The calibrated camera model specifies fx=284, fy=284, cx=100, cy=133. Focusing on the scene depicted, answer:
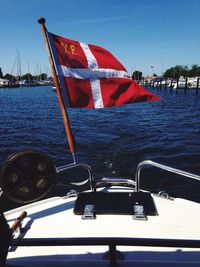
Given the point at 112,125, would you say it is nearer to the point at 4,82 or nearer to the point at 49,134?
the point at 49,134

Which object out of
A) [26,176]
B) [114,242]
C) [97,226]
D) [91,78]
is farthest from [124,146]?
[114,242]

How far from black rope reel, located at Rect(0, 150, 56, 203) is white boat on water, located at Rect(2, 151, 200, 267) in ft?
0.03

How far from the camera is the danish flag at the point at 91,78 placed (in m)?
5.09

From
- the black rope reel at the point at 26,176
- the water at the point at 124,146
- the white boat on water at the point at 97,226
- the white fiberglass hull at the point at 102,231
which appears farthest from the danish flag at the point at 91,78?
the water at the point at 124,146

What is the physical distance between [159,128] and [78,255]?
694 inches

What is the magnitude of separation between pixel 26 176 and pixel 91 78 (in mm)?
2691

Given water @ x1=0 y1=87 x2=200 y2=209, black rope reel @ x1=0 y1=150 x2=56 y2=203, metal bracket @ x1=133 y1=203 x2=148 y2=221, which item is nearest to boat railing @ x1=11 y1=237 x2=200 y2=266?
black rope reel @ x1=0 y1=150 x2=56 y2=203

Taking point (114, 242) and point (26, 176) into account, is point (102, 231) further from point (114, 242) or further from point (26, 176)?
point (114, 242)

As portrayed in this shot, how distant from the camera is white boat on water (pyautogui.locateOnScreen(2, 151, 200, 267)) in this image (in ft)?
8.87

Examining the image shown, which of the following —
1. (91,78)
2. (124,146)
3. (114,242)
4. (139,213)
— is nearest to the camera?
(114,242)

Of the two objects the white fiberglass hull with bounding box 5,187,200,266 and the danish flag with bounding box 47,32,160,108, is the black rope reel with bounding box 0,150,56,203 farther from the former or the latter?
the danish flag with bounding box 47,32,160,108

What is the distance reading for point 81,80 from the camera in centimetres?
527

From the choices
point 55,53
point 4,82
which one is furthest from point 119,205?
point 4,82

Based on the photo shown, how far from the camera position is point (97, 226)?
340 cm
